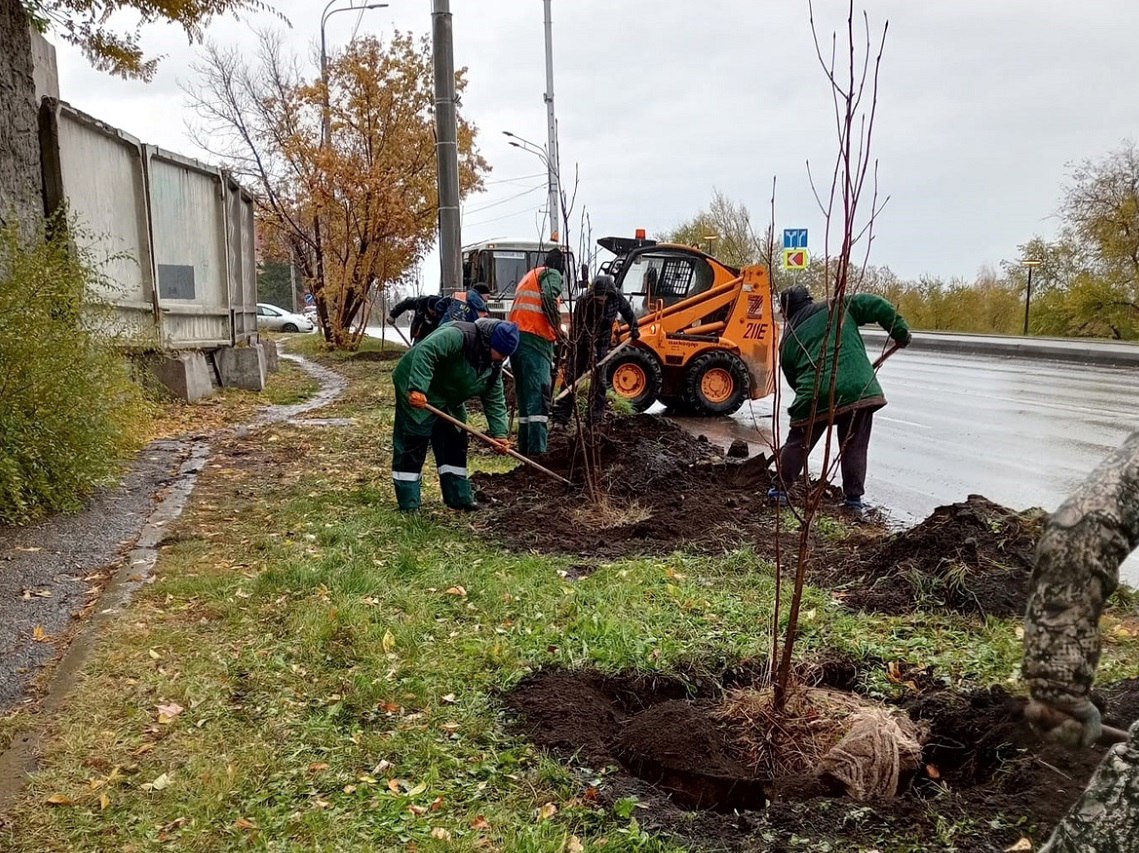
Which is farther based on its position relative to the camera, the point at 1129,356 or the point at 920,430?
the point at 1129,356

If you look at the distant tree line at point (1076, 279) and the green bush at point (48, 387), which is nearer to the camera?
the green bush at point (48, 387)

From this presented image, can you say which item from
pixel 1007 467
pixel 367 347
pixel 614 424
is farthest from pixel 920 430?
pixel 367 347

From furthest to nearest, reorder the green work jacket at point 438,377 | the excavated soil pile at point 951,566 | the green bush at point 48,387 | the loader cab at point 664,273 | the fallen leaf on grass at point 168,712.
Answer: the loader cab at point 664,273 → the green work jacket at point 438,377 → the green bush at point 48,387 → the excavated soil pile at point 951,566 → the fallen leaf on grass at point 168,712

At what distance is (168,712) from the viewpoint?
3314mm

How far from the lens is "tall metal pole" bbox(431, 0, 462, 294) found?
33.9 ft

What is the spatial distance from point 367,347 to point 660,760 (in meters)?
23.5

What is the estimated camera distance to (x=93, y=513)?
604 centimetres

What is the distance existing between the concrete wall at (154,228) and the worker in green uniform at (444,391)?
2997 millimetres

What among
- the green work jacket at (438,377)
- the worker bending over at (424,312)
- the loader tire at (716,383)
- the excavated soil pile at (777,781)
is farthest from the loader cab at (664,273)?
the excavated soil pile at (777,781)

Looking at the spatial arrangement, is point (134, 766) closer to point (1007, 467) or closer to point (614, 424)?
point (614, 424)

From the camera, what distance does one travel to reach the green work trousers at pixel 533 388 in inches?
326

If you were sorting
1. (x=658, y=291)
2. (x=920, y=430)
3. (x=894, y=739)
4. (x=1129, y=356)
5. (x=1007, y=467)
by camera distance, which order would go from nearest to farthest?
(x=894, y=739) → (x=1007, y=467) → (x=920, y=430) → (x=658, y=291) → (x=1129, y=356)

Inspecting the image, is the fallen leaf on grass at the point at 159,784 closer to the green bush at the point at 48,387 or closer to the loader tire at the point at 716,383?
the green bush at the point at 48,387

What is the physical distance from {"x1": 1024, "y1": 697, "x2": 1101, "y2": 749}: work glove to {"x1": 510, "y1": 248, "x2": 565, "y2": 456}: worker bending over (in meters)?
6.85
